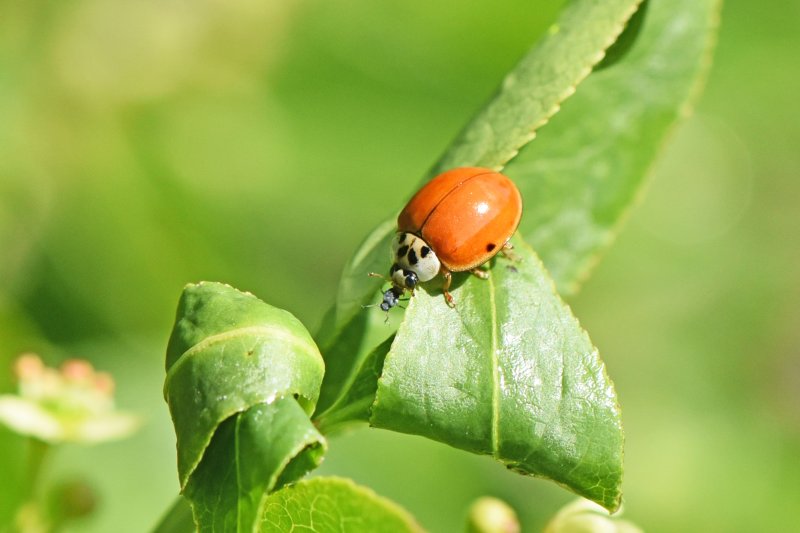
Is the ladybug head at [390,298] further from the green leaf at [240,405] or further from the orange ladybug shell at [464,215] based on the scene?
the green leaf at [240,405]

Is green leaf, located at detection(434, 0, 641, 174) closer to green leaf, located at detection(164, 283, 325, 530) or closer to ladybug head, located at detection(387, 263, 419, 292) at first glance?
ladybug head, located at detection(387, 263, 419, 292)

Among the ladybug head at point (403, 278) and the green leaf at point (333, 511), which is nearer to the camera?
the green leaf at point (333, 511)

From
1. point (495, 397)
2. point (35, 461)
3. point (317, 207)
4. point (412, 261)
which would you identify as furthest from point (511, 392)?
point (317, 207)

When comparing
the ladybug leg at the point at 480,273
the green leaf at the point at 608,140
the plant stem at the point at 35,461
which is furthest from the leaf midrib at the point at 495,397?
the plant stem at the point at 35,461

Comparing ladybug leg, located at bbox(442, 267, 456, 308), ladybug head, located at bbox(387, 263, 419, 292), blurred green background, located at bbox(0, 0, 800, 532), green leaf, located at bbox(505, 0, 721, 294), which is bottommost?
ladybug leg, located at bbox(442, 267, 456, 308)

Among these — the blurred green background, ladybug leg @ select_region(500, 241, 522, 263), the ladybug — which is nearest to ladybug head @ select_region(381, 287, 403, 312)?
the ladybug
